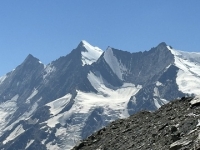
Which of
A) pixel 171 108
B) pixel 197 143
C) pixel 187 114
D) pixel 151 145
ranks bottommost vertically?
pixel 197 143

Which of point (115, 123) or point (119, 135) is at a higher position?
point (115, 123)

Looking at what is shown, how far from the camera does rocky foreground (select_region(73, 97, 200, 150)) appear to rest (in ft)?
79.4

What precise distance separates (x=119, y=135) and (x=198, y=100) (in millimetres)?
5904

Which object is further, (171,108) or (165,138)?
(171,108)

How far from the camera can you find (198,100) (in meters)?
30.9

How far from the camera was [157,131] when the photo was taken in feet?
95.2

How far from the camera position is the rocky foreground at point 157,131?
2420 centimetres

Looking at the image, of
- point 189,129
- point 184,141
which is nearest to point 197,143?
point 184,141

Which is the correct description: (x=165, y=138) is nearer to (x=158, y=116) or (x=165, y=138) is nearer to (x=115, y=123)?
(x=158, y=116)

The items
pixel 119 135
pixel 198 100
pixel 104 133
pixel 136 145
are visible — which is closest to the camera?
pixel 136 145

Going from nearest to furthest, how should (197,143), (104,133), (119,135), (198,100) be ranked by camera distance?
1. (197,143)
2. (198,100)
3. (119,135)
4. (104,133)

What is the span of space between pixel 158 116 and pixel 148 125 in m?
1.88

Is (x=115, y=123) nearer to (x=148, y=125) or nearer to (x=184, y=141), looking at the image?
(x=148, y=125)

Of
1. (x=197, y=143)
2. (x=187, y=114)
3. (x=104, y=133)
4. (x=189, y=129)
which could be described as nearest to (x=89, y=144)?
(x=104, y=133)
